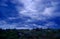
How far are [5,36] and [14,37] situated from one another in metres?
1.67

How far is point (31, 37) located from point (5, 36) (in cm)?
449

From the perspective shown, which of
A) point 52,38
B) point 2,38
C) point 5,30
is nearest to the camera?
point 52,38

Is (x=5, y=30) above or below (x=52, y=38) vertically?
above

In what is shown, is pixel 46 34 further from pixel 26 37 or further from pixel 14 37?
pixel 14 37

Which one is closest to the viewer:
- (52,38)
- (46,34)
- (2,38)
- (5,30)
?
(52,38)

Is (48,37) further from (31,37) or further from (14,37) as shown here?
(14,37)

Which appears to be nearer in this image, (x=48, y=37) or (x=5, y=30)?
(x=48, y=37)

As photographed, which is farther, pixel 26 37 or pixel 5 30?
pixel 5 30

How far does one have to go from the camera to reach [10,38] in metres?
21.0

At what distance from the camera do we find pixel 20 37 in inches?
819

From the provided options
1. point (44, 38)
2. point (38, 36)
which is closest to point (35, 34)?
point (38, 36)

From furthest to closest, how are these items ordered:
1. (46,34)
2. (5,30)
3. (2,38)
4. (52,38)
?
(5,30)
(2,38)
(46,34)
(52,38)

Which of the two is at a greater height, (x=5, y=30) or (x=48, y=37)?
(x=5, y=30)

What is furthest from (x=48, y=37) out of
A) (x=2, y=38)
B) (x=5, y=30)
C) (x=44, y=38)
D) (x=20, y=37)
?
(x=5, y=30)
